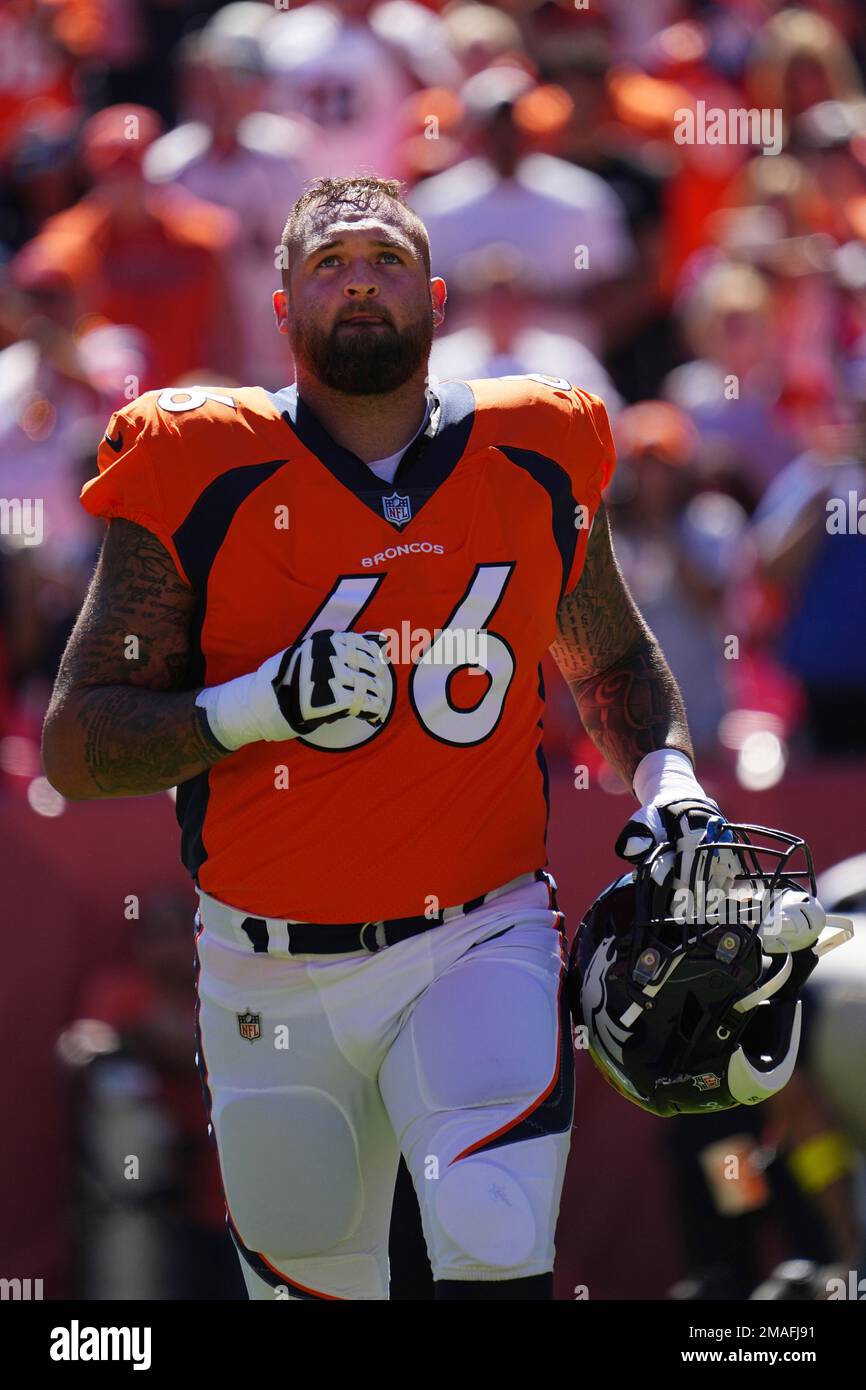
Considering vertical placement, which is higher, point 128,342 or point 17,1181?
point 128,342

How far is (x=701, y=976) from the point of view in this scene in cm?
347

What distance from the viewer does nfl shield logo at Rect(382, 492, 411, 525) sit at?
3.59 m

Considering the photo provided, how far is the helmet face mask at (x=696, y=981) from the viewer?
3469 millimetres

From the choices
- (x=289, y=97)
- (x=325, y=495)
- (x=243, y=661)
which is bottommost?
(x=243, y=661)

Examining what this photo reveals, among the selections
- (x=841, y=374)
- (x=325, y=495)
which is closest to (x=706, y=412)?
(x=841, y=374)

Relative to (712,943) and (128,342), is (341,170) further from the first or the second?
(712,943)

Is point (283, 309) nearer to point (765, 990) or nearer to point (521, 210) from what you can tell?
point (765, 990)

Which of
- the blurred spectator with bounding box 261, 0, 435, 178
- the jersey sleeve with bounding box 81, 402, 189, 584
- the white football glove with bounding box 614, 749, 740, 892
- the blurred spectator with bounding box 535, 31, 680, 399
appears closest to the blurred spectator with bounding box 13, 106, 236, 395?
the blurred spectator with bounding box 261, 0, 435, 178

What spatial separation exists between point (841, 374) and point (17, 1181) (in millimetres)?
3985

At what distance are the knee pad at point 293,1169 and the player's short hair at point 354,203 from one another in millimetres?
1475
